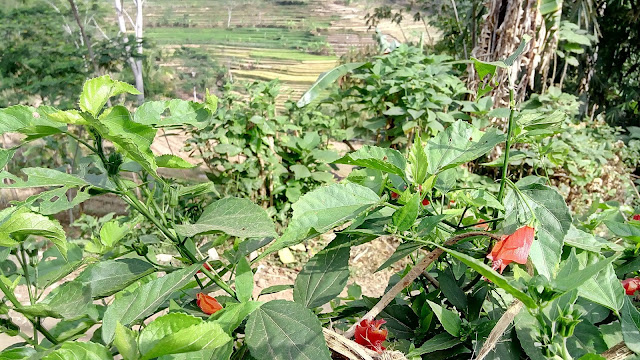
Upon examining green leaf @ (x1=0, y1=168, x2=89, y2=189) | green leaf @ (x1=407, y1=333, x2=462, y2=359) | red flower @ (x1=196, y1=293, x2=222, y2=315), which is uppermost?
green leaf @ (x1=0, y1=168, x2=89, y2=189)

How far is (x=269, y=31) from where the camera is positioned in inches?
258

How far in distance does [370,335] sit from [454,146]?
19 centimetres

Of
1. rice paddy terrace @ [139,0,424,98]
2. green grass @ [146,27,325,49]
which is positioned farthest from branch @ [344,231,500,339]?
green grass @ [146,27,325,49]

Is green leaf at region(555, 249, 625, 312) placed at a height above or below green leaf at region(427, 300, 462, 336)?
above

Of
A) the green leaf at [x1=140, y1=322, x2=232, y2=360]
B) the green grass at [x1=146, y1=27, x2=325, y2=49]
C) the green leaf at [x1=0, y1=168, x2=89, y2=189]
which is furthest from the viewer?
the green grass at [x1=146, y1=27, x2=325, y2=49]

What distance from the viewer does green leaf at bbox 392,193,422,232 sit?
38cm

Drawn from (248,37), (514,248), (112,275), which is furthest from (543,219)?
(248,37)

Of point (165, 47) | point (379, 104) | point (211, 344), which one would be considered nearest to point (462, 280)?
point (211, 344)

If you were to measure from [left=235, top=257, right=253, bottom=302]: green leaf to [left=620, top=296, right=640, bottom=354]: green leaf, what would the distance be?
304 millimetres

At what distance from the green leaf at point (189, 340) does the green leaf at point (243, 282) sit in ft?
0.38

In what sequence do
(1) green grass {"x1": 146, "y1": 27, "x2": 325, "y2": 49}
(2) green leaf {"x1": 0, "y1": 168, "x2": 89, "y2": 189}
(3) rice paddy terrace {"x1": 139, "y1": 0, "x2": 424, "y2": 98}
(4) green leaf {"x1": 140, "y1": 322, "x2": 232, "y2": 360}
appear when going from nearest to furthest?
(4) green leaf {"x1": 140, "y1": 322, "x2": 232, "y2": 360}
(2) green leaf {"x1": 0, "y1": 168, "x2": 89, "y2": 189}
(3) rice paddy terrace {"x1": 139, "y1": 0, "x2": 424, "y2": 98}
(1) green grass {"x1": 146, "y1": 27, "x2": 325, "y2": 49}

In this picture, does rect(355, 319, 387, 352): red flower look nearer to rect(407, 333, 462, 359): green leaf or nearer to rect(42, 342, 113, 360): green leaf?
rect(407, 333, 462, 359): green leaf

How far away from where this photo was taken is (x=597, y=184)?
9.57 ft

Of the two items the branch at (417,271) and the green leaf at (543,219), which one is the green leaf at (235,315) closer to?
the branch at (417,271)
